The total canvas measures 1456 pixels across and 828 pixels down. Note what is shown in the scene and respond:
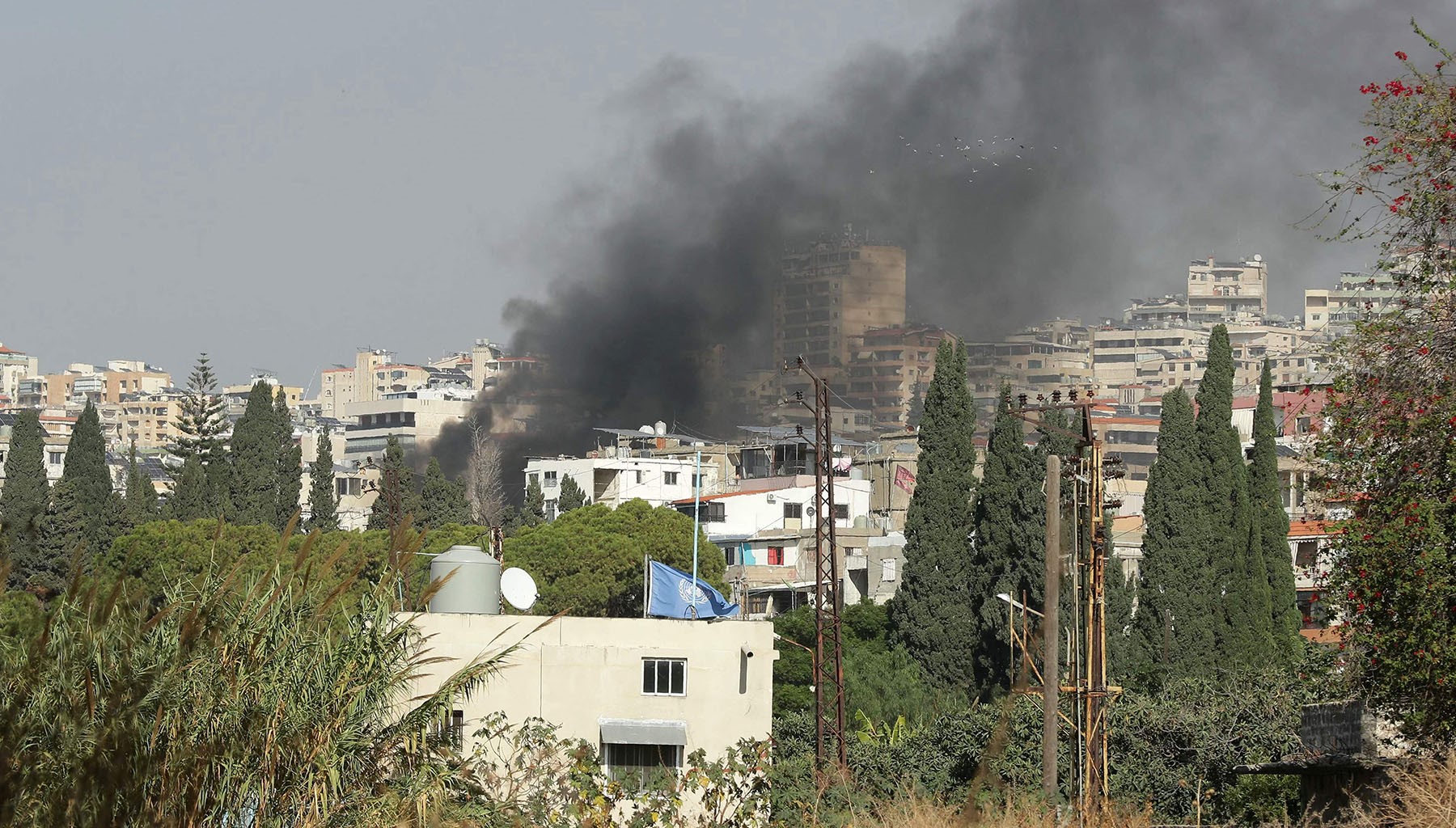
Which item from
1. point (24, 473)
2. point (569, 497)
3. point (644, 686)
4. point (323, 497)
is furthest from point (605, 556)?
point (24, 473)

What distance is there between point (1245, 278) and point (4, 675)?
19099 centimetres

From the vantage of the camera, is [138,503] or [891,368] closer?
[138,503]

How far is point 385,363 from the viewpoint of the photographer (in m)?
196

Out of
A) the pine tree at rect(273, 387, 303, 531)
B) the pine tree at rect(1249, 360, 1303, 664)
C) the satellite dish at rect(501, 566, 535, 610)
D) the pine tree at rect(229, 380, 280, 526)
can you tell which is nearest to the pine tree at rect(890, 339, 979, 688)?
the pine tree at rect(1249, 360, 1303, 664)

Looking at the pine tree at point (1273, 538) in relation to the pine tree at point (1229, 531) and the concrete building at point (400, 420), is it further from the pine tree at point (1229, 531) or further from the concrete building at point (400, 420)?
the concrete building at point (400, 420)

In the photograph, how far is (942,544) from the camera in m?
47.0

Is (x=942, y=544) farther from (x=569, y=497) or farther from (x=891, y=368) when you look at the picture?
(x=891, y=368)

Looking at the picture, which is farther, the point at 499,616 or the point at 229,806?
the point at 499,616

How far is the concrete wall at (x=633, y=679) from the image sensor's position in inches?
999

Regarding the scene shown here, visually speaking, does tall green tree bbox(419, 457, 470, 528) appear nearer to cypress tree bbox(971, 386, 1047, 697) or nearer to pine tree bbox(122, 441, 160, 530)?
pine tree bbox(122, 441, 160, 530)

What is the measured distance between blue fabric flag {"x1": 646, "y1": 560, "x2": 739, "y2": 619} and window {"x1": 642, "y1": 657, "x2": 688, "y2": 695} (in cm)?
292

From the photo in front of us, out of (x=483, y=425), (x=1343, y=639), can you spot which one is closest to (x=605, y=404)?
(x=483, y=425)

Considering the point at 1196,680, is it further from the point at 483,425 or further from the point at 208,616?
the point at 483,425

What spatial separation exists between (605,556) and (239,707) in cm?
4254
